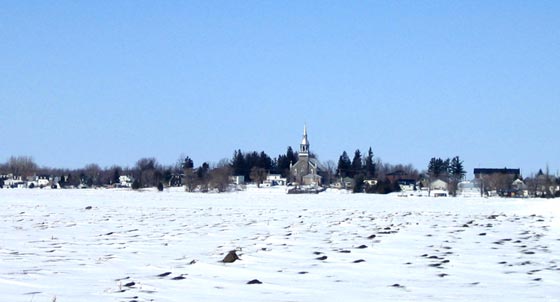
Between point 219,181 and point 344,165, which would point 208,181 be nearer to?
point 219,181

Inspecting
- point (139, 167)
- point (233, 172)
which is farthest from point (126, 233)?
point (139, 167)

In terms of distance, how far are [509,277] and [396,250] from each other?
5.26 meters

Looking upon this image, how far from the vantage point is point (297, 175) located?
158m

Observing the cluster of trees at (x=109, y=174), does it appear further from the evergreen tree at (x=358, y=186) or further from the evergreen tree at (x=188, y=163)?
the evergreen tree at (x=358, y=186)

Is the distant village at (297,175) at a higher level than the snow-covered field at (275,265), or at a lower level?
higher

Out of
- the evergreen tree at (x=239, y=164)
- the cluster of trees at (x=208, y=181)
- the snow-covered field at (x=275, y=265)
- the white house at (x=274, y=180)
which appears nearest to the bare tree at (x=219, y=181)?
the cluster of trees at (x=208, y=181)

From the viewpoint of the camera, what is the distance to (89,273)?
45.0 ft

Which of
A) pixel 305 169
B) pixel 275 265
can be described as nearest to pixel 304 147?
pixel 305 169

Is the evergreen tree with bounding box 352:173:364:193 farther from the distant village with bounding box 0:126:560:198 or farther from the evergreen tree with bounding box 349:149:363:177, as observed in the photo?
the evergreen tree with bounding box 349:149:363:177

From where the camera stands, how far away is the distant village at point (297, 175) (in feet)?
430

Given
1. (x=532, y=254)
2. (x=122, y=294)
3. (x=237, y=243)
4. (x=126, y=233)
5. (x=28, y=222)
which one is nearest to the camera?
(x=122, y=294)

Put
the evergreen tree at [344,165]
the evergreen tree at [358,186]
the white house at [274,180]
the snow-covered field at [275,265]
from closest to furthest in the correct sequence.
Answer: the snow-covered field at [275,265]
the evergreen tree at [358,186]
the white house at [274,180]
the evergreen tree at [344,165]

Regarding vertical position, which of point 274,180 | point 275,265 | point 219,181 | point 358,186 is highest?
point 274,180

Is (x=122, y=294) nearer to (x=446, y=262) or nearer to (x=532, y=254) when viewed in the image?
(x=446, y=262)
